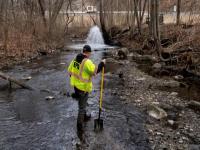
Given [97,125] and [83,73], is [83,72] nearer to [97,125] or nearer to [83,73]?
[83,73]

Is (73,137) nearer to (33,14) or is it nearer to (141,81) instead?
(141,81)

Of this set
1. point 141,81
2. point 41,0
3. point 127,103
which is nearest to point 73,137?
point 127,103

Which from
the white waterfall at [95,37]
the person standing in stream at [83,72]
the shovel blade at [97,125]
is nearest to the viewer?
the person standing in stream at [83,72]

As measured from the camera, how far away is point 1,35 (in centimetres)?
2117

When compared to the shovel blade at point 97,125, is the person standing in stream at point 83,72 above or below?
above

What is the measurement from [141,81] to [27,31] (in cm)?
1388

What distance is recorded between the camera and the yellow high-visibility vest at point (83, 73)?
26.8 ft

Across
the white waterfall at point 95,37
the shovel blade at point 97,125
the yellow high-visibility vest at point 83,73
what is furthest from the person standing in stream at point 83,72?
the white waterfall at point 95,37

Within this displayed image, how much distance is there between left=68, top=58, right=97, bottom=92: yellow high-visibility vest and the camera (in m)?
8.16

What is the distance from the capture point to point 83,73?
8.30m

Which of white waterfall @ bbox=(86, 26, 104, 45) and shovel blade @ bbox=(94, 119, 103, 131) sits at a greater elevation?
white waterfall @ bbox=(86, 26, 104, 45)

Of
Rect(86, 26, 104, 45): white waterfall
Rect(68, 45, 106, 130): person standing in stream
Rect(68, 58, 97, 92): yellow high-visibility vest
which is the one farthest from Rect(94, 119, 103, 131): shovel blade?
Rect(86, 26, 104, 45): white waterfall

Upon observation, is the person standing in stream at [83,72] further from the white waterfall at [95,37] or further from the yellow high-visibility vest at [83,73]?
the white waterfall at [95,37]

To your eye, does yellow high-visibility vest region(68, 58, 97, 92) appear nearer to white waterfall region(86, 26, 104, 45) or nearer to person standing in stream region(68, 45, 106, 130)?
person standing in stream region(68, 45, 106, 130)
